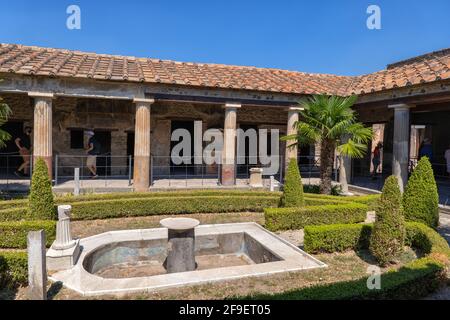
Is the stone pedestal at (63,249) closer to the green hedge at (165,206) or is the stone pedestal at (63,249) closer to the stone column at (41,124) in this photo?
the green hedge at (165,206)

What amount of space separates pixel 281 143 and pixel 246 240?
11510mm

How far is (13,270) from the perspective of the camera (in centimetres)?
513

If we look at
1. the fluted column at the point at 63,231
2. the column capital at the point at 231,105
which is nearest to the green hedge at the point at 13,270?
the fluted column at the point at 63,231

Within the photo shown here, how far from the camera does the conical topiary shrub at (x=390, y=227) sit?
6055 mm

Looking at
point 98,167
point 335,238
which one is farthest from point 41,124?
point 335,238

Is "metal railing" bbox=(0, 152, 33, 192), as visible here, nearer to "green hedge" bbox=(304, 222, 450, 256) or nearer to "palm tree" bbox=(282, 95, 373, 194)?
"green hedge" bbox=(304, 222, 450, 256)

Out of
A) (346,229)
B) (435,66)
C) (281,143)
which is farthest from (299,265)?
(281,143)

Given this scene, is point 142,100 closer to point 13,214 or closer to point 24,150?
point 24,150

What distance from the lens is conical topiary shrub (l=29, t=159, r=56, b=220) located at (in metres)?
7.18

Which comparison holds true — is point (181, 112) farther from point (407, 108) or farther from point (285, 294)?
point (285, 294)

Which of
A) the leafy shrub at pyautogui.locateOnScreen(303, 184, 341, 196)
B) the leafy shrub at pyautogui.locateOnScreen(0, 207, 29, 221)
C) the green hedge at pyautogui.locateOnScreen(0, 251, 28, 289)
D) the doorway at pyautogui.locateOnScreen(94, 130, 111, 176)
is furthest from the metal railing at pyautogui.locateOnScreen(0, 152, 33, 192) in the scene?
the leafy shrub at pyautogui.locateOnScreen(303, 184, 341, 196)

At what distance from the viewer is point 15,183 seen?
40.7 feet

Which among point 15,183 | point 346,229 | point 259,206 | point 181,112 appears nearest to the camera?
point 346,229

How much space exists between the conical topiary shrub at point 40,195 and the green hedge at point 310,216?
5163 millimetres
